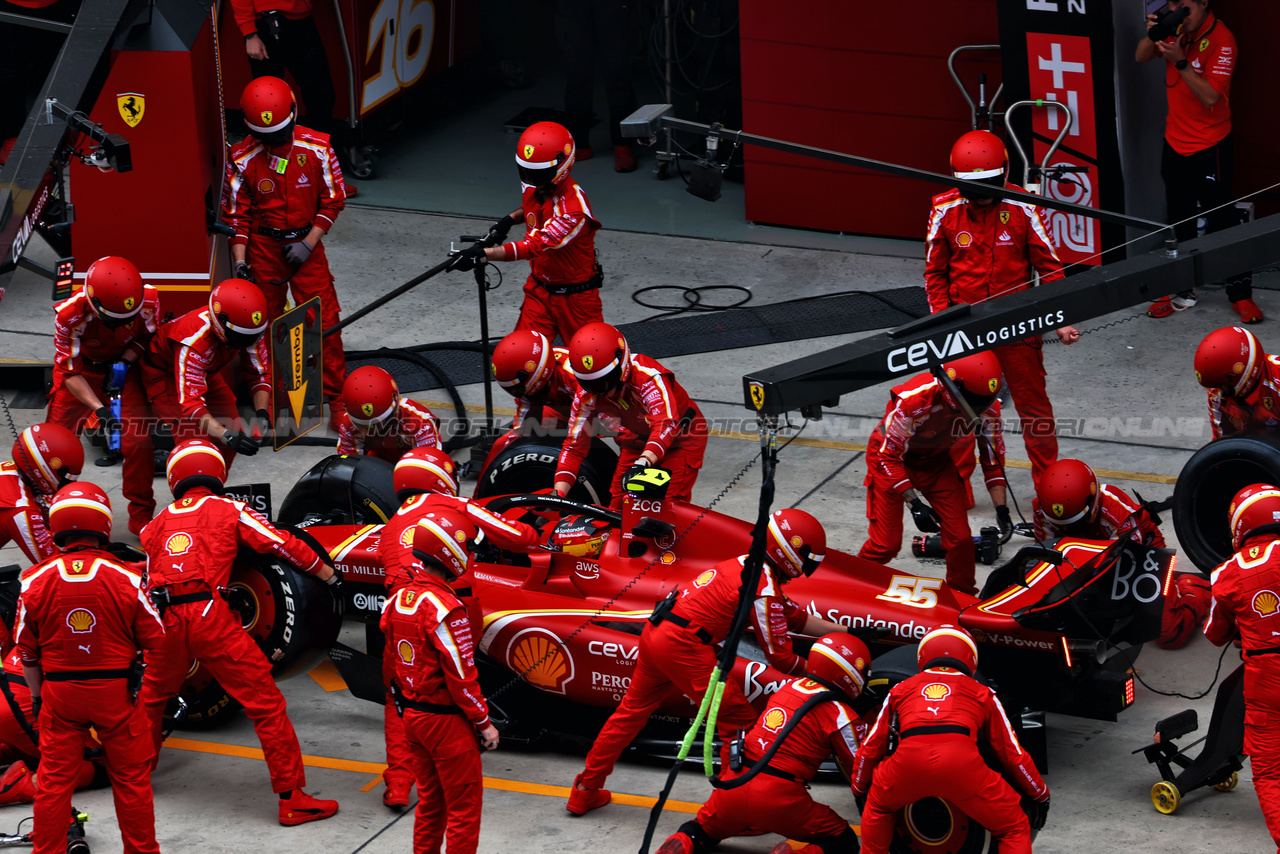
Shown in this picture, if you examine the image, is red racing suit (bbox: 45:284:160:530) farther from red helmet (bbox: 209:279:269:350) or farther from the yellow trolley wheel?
the yellow trolley wheel

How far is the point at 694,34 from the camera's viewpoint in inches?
666

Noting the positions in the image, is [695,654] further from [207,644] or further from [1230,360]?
[1230,360]

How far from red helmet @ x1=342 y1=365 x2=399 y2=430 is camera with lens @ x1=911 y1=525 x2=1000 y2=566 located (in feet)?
10.7

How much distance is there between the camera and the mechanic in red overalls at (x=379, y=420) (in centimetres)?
941

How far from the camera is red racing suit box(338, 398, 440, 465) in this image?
965 centimetres

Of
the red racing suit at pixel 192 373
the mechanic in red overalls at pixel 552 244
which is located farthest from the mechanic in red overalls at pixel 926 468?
the red racing suit at pixel 192 373

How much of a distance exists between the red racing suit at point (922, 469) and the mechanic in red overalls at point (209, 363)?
148 inches

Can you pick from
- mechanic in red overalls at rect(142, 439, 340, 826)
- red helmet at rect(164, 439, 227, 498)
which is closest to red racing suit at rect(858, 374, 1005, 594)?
mechanic in red overalls at rect(142, 439, 340, 826)

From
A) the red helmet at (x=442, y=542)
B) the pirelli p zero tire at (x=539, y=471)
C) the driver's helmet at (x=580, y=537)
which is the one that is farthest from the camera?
the pirelli p zero tire at (x=539, y=471)

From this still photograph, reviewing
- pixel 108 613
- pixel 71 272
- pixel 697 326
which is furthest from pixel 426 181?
pixel 108 613

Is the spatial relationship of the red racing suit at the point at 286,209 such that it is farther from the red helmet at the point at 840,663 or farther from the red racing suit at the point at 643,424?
the red helmet at the point at 840,663

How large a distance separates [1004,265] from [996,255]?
0.08m

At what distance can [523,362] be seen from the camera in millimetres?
9414

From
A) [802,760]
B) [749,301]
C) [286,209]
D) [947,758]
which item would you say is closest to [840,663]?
[802,760]
